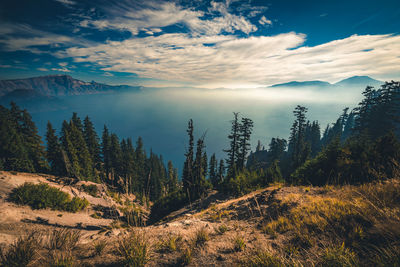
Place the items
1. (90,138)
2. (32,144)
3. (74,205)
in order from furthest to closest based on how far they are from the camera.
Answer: (90,138) → (32,144) → (74,205)

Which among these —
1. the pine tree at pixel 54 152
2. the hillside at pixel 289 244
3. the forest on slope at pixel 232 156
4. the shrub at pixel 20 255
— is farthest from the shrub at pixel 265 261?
the pine tree at pixel 54 152

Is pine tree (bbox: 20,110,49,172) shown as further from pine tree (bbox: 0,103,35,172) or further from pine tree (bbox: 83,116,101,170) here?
pine tree (bbox: 83,116,101,170)

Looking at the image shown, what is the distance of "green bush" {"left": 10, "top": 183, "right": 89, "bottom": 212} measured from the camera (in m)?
14.8

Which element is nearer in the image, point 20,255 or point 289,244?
point 20,255

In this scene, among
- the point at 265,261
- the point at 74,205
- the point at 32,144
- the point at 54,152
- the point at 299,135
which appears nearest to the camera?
the point at 265,261

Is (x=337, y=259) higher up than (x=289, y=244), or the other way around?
(x=337, y=259)

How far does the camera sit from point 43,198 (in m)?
15.3

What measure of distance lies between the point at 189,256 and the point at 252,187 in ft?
40.3

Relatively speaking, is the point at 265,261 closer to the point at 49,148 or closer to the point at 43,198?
the point at 43,198

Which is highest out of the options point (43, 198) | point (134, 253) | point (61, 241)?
point (134, 253)

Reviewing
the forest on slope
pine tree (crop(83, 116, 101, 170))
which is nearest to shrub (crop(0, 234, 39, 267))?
the forest on slope

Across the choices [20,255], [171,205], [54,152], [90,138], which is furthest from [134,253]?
[90,138]

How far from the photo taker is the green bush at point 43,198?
1480cm

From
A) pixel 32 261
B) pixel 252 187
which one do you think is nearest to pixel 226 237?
pixel 32 261
